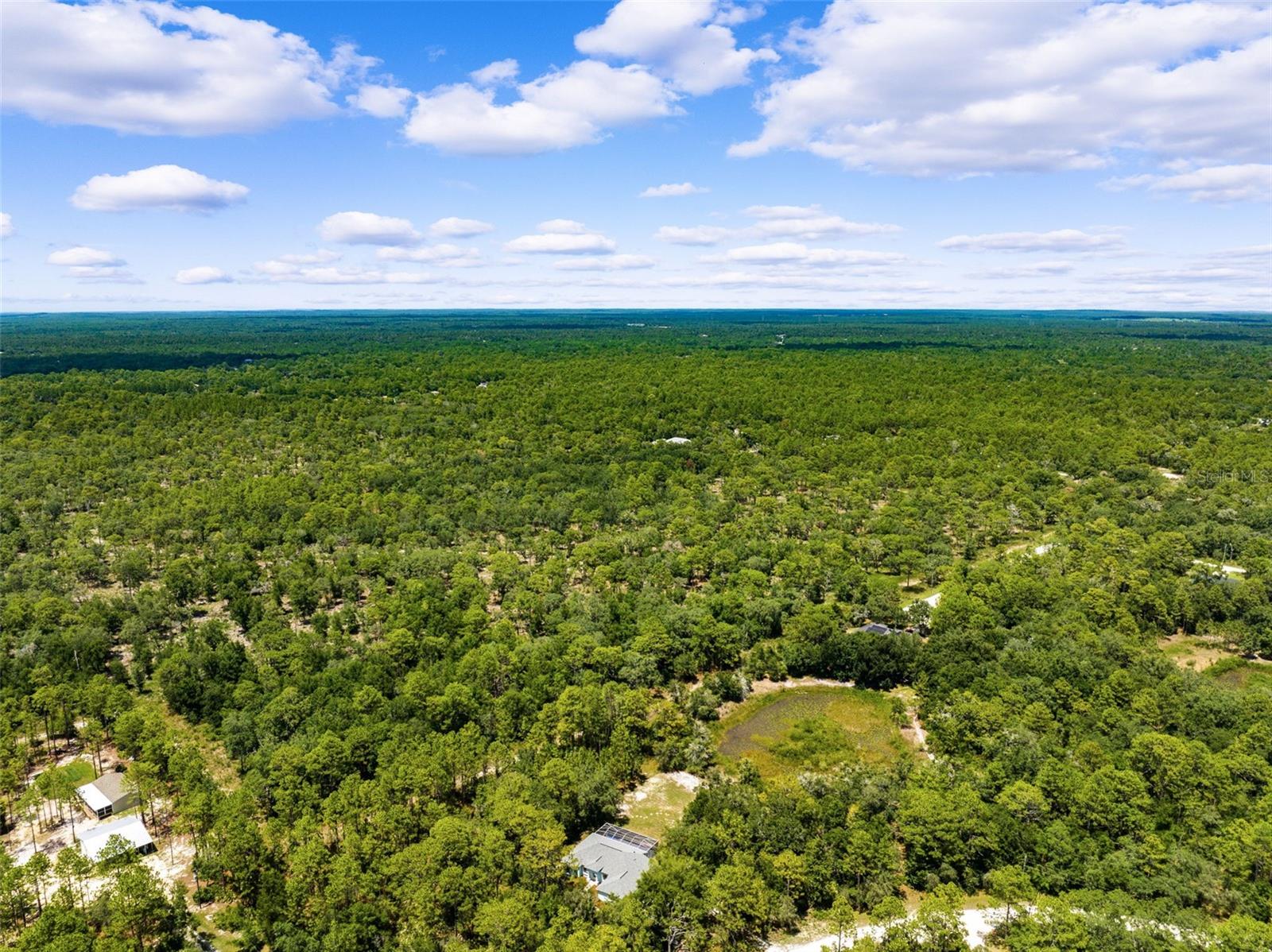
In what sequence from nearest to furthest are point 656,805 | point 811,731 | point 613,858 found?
point 613,858 → point 656,805 → point 811,731

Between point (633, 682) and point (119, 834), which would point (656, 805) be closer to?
point (633, 682)

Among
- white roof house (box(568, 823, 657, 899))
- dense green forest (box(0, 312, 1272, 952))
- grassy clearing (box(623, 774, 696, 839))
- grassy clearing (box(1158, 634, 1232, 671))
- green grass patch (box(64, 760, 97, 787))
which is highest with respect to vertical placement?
dense green forest (box(0, 312, 1272, 952))

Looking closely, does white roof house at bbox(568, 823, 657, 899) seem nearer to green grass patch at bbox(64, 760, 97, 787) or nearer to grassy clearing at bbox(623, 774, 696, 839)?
grassy clearing at bbox(623, 774, 696, 839)

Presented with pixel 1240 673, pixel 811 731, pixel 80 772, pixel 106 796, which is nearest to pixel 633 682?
pixel 811 731

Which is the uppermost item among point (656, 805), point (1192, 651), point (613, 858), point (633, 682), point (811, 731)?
point (633, 682)

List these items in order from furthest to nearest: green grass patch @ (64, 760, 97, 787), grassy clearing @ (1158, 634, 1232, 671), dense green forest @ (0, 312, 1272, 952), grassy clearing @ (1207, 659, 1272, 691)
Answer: grassy clearing @ (1158, 634, 1232, 671) < grassy clearing @ (1207, 659, 1272, 691) < green grass patch @ (64, 760, 97, 787) < dense green forest @ (0, 312, 1272, 952)

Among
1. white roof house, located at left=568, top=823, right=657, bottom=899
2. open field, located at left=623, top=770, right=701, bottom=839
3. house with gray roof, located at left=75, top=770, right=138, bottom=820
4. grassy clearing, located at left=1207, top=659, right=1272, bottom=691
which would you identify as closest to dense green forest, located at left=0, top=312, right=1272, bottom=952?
grassy clearing, located at left=1207, top=659, right=1272, bottom=691
